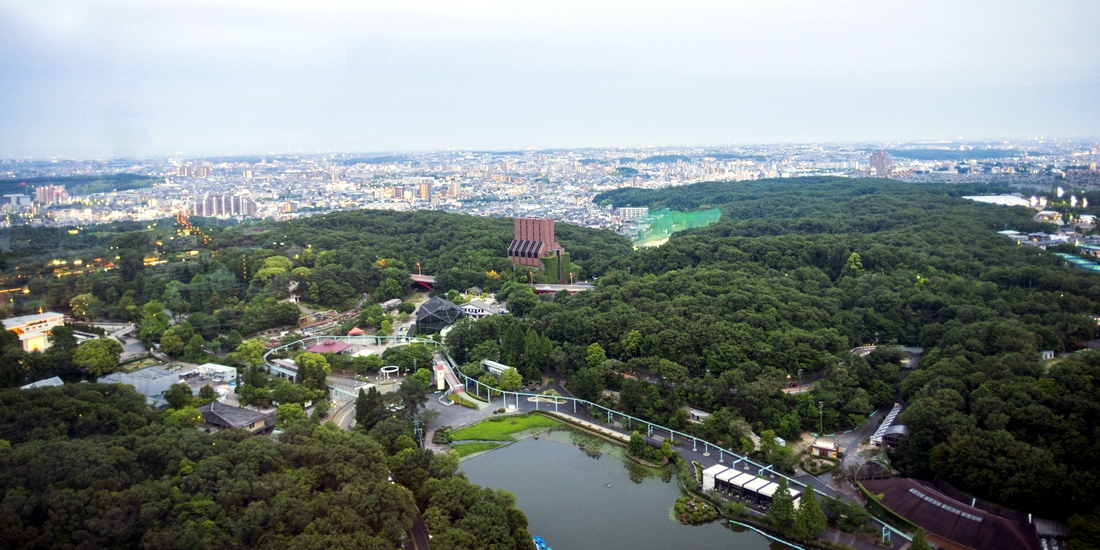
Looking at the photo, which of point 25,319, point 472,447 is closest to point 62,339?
point 25,319

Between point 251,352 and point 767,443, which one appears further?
point 251,352

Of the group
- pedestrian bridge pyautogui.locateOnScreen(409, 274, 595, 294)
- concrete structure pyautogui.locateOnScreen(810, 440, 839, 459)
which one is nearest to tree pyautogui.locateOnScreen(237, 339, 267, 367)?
pedestrian bridge pyautogui.locateOnScreen(409, 274, 595, 294)

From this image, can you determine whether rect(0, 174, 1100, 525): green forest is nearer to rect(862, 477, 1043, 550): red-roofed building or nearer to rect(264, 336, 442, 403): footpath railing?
rect(862, 477, 1043, 550): red-roofed building

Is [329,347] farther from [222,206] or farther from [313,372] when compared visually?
[222,206]

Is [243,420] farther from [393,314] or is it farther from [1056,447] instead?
[1056,447]

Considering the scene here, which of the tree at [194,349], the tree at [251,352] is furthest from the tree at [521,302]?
the tree at [194,349]

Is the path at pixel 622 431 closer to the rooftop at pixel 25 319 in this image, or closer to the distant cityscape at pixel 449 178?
the rooftop at pixel 25 319
